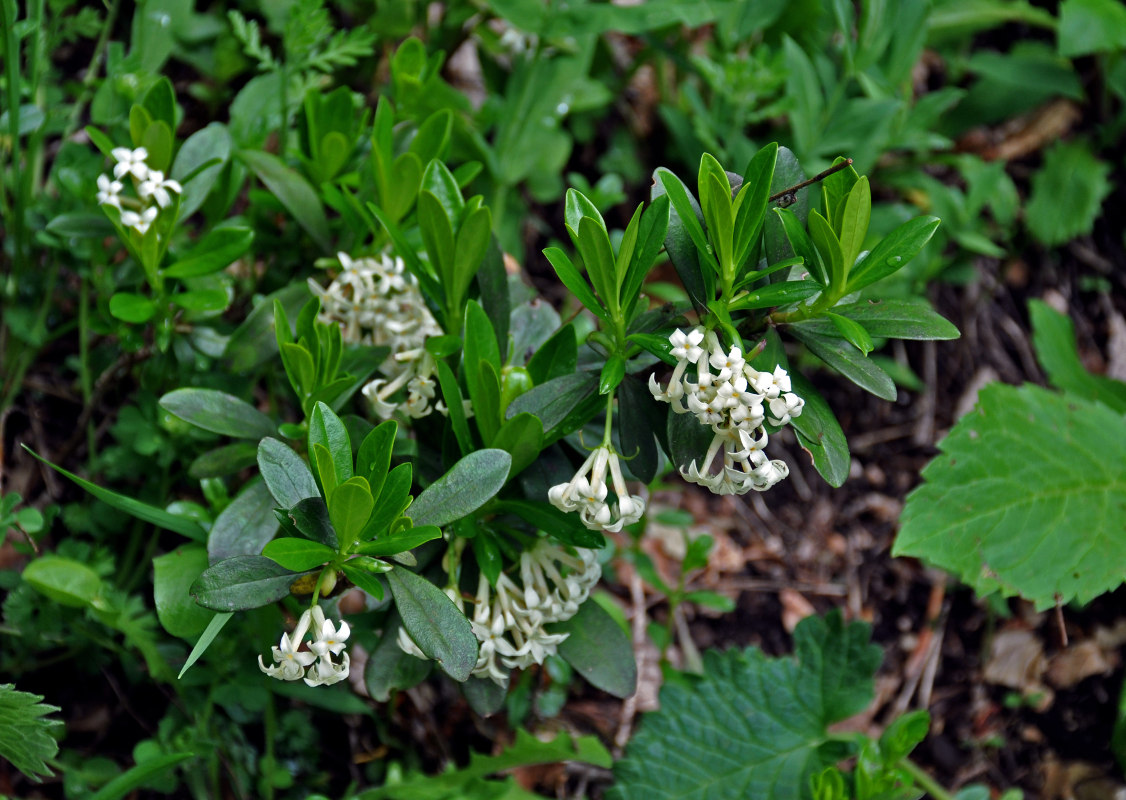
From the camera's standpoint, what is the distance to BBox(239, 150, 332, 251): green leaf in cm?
161

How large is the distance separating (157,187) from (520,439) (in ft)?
2.60

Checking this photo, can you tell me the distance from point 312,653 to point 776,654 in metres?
1.64

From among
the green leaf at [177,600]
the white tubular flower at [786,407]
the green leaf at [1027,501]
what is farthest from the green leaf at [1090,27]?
the green leaf at [177,600]

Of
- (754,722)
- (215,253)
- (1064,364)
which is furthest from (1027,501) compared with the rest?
(215,253)

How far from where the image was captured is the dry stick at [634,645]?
222cm

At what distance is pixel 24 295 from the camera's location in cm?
189

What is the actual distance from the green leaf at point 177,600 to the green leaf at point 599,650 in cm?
58

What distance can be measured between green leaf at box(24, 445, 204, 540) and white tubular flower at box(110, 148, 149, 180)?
1.56 ft

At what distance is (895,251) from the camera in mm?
1215

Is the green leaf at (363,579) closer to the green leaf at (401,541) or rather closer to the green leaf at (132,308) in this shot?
the green leaf at (401,541)

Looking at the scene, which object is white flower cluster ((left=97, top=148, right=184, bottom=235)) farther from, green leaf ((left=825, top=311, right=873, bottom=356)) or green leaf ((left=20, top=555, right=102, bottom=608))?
green leaf ((left=825, top=311, right=873, bottom=356))

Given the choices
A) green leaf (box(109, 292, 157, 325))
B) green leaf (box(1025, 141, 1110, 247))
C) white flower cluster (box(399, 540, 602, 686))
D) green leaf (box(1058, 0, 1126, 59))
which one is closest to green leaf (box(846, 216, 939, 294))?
white flower cluster (box(399, 540, 602, 686))

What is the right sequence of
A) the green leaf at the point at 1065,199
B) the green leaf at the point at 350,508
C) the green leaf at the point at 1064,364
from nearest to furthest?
the green leaf at the point at 350,508 < the green leaf at the point at 1064,364 < the green leaf at the point at 1065,199

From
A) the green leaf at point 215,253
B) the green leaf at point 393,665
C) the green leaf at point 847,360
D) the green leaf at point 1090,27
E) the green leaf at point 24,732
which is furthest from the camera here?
the green leaf at point 1090,27
